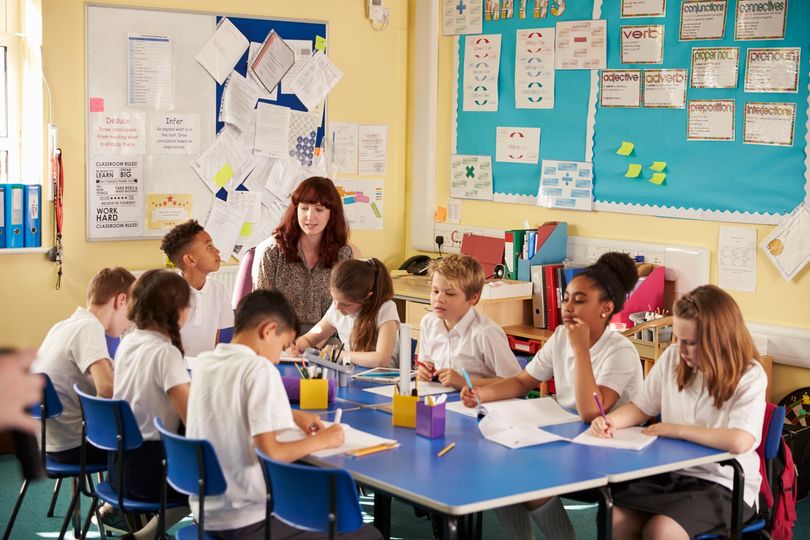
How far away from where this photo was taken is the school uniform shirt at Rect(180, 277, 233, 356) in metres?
3.94

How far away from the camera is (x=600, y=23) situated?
17.1 feet

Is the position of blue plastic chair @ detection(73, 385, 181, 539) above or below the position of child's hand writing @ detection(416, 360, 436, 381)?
below

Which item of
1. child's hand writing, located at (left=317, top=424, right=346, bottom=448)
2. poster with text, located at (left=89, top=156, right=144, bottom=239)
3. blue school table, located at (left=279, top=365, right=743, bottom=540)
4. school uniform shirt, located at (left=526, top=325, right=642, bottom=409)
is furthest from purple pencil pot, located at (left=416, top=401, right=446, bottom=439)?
poster with text, located at (left=89, top=156, right=144, bottom=239)

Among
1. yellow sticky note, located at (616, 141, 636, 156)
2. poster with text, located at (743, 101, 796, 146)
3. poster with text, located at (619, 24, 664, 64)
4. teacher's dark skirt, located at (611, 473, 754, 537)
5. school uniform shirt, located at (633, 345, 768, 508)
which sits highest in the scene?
poster with text, located at (619, 24, 664, 64)

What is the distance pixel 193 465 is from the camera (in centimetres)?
250

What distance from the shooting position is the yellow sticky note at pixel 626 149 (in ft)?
16.6

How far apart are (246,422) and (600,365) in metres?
1.18

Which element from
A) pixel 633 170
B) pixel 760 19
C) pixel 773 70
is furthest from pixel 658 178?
pixel 760 19

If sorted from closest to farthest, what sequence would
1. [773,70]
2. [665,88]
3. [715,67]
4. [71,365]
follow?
[71,365] → [773,70] → [715,67] → [665,88]

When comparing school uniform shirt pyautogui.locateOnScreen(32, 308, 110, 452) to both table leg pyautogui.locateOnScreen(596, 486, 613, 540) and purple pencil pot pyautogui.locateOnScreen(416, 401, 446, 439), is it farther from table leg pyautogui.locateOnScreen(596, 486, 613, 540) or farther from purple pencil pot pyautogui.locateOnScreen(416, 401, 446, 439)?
table leg pyautogui.locateOnScreen(596, 486, 613, 540)

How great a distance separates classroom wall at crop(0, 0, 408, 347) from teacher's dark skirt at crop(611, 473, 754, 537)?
3.18m

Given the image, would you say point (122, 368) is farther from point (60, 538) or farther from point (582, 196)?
point (582, 196)

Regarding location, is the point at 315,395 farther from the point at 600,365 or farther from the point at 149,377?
the point at 600,365

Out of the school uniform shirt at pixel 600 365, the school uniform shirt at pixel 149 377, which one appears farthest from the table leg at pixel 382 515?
Answer: the school uniform shirt at pixel 149 377
